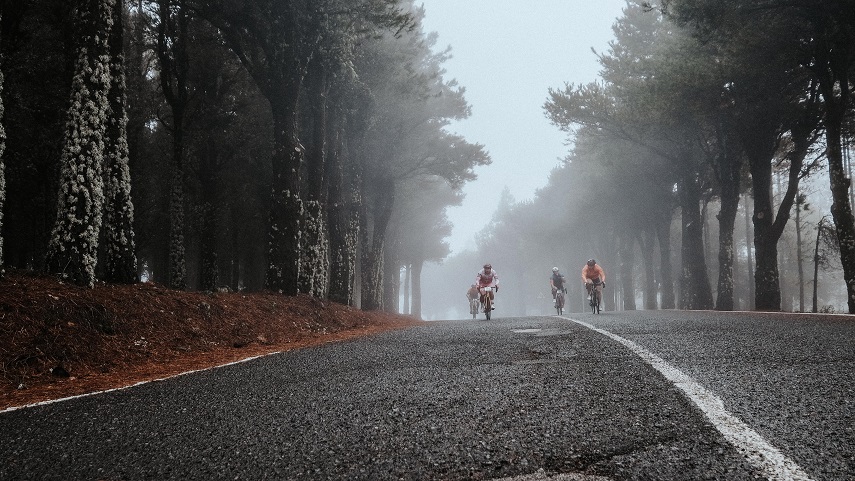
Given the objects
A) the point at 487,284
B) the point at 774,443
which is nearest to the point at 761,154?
the point at 487,284

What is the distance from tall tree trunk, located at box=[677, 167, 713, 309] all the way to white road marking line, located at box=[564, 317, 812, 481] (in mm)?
19750

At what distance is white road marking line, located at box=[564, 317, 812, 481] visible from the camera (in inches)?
90.9

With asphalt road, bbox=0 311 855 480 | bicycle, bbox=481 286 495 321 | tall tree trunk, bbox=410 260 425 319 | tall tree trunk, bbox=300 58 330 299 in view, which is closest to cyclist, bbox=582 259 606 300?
bicycle, bbox=481 286 495 321

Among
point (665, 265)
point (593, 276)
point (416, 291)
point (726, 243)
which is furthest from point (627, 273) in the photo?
point (416, 291)

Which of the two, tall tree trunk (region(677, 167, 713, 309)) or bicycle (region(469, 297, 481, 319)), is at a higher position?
tall tree trunk (region(677, 167, 713, 309))

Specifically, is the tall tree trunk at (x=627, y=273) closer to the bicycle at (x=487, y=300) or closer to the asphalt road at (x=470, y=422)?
the bicycle at (x=487, y=300)

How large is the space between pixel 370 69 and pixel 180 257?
898cm

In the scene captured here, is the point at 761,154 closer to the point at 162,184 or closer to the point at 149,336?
the point at 149,336

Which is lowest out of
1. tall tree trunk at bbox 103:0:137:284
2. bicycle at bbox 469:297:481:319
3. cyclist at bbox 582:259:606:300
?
bicycle at bbox 469:297:481:319

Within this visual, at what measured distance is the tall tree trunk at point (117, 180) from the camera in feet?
29.2

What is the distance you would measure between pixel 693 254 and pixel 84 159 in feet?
70.9

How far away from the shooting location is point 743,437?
2.74 meters

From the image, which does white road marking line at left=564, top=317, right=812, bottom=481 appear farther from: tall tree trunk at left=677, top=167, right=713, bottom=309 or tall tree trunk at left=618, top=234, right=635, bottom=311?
tall tree trunk at left=618, top=234, right=635, bottom=311

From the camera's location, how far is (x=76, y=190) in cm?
797
